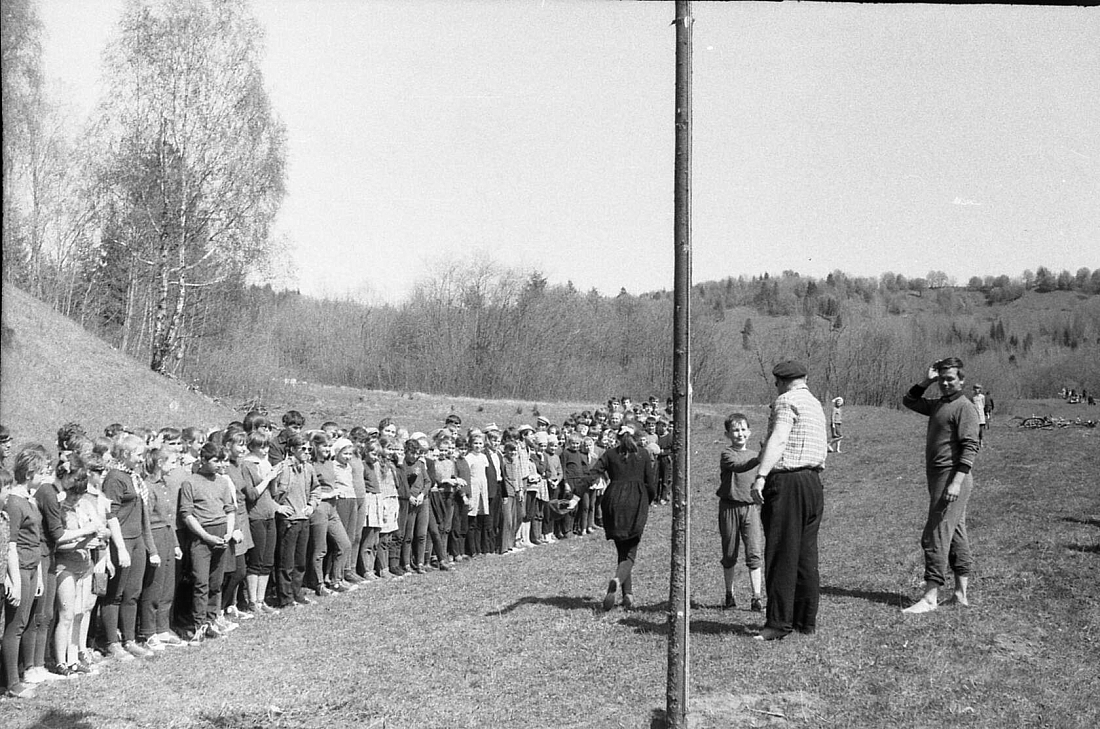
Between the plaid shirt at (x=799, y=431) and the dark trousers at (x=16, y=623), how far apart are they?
5661mm

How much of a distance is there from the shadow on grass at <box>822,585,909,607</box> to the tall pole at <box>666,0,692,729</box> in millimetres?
3344

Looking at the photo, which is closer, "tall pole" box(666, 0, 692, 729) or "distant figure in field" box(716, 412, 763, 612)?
"tall pole" box(666, 0, 692, 729)

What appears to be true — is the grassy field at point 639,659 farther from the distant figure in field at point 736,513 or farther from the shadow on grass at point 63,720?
the distant figure in field at point 736,513

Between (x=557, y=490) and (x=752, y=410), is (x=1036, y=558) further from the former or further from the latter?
(x=752, y=410)

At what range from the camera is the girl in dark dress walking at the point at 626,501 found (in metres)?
8.36

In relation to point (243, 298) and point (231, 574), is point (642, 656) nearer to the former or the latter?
point (231, 574)

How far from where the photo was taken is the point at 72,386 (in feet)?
62.1

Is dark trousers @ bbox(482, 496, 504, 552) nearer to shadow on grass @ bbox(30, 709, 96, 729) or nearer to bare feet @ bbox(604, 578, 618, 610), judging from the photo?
bare feet @ bbox(604, 578, 618, 610)

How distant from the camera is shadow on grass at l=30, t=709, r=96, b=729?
5.79m

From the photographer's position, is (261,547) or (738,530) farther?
(261,547)

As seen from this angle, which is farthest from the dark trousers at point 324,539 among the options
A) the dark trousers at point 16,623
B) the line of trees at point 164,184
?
the line of trees at point 164,184

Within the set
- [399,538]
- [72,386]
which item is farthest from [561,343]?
[399,538]

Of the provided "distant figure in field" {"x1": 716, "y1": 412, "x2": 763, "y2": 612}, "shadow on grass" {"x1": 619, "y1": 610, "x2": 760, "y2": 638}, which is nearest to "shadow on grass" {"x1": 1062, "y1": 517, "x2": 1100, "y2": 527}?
"distant figure in field" {"x1": 716, "y1": 412, "x2": 763, "y2": 612}

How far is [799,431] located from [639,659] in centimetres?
210
